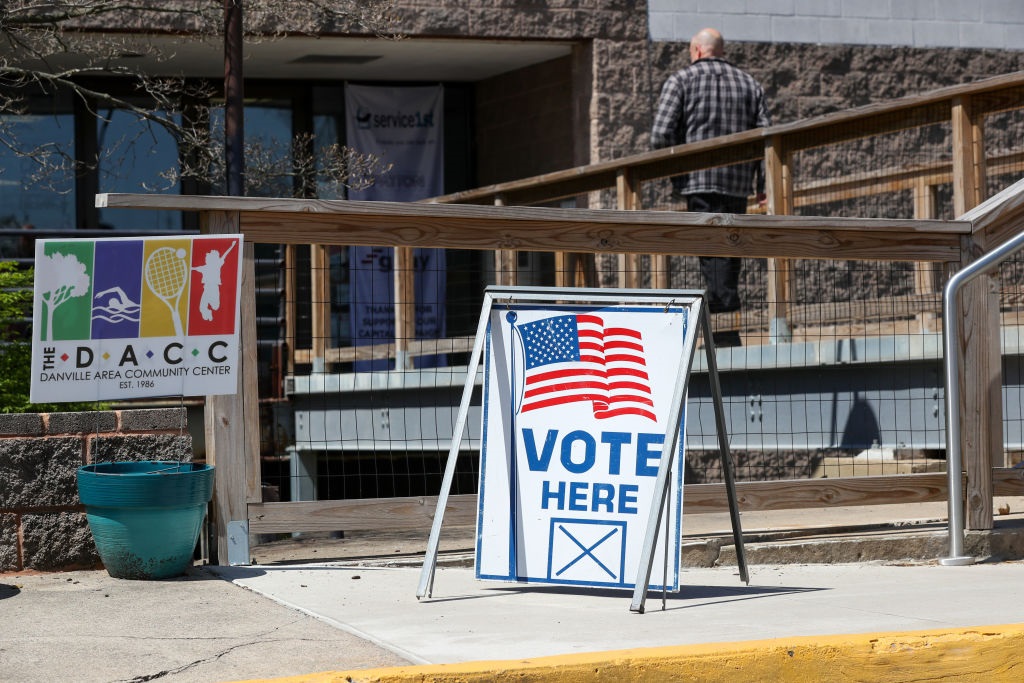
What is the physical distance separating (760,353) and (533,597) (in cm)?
327

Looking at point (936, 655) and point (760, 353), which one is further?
point (760, 353)

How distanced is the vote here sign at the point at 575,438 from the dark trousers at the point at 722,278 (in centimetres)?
354

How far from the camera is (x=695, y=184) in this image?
9.40m

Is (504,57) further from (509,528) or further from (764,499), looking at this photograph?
(509,528)

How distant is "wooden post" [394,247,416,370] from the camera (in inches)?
391

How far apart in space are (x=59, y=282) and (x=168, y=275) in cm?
46

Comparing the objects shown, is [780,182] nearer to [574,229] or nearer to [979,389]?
[979,389]

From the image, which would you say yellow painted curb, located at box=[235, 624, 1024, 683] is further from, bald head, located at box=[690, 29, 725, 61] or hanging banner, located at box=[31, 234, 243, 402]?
bald head, located at box=[690, 29, 725, 61]

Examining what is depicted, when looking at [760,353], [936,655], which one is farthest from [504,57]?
[936,655]

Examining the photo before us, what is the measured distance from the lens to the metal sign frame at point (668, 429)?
17.0 ft

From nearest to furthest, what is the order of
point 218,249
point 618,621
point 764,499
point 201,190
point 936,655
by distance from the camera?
point 936,655 < point 618,621 < point 218,249 < point 764,499 < point 201,190

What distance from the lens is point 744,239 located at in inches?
266

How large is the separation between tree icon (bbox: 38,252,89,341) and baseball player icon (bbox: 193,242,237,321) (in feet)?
1.62

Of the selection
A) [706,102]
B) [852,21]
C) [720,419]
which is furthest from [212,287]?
[852,21]
